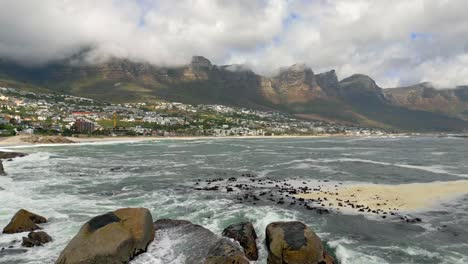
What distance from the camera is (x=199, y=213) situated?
33969 mm

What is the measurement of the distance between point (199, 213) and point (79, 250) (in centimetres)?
1563

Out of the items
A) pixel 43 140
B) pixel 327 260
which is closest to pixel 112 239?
pixel 327 260

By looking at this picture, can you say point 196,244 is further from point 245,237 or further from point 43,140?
point 43,140

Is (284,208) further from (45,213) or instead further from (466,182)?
(466,182)

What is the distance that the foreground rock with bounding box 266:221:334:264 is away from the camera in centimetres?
2039

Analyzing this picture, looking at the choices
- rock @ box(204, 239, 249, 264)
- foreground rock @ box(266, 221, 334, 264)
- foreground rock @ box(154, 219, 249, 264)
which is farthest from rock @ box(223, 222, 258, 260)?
rock @ box(204, 239, 249, 264)

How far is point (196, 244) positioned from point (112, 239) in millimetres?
5473

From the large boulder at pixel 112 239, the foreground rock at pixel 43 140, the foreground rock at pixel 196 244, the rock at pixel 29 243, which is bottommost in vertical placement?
the rock at pixel 29 243

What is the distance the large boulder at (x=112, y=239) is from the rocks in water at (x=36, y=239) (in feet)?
17.2

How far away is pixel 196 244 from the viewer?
22562 mm

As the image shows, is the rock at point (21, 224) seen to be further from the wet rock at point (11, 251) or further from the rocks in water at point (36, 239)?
the wet rock at point (11, 251)

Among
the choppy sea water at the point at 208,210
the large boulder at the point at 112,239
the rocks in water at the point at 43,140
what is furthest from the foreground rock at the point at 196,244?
the rocks in water at the point at 43,140

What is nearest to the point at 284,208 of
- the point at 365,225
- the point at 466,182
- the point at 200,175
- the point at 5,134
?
the point at 365,225

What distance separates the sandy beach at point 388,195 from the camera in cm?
3841
